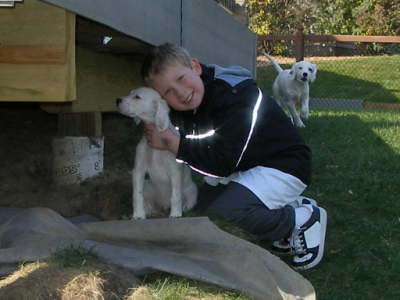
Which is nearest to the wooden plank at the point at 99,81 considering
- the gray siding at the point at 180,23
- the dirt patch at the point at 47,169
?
the dirt patch at the point at 47,169

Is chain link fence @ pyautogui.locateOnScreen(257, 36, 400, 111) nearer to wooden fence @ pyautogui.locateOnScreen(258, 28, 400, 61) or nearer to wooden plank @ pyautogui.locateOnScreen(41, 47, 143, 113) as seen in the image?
wooden fence @ pyautogui.locateOnScreen(258, 28, 400, 61)

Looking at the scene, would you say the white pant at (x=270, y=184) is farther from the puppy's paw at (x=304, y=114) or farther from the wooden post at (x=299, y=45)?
the wooden post at (x=299, y=45)

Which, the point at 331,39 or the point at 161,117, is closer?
the point at 161,117

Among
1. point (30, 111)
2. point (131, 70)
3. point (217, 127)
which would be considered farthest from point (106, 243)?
point (30, 111)

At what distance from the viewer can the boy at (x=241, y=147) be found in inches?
144

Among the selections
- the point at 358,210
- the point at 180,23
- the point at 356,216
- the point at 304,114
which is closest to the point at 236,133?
the point at 180,23

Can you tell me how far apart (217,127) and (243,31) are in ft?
10.4

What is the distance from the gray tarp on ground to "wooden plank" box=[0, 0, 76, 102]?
65 cm

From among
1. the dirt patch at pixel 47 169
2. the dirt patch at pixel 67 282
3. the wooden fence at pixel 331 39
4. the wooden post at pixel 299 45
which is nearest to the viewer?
the dirt patch at pixel 67 282

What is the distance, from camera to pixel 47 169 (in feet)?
15.7

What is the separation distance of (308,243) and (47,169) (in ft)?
7.02

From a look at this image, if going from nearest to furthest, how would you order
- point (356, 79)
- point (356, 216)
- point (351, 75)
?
point (356, 216)
point (356, 79)
point (351, 75)

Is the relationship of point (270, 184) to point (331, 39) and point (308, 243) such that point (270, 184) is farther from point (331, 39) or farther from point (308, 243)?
point (331, 39)

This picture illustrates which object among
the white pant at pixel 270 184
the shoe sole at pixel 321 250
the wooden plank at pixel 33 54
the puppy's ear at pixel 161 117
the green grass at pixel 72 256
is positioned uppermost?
the wooden plank at pixel 33 54
